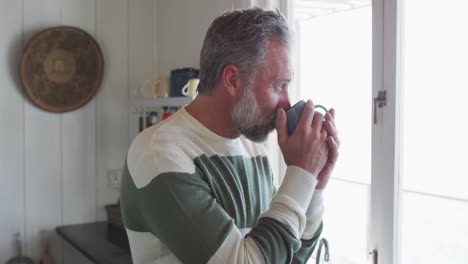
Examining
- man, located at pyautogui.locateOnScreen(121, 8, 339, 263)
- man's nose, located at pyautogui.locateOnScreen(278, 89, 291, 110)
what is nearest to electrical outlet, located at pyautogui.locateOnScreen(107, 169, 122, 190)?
man, located at pyautogui.locateOnScreen(121, 8, 339, 263)

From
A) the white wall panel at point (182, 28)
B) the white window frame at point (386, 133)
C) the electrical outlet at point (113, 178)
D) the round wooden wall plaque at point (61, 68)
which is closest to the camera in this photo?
the white window frame at point (386, 133)

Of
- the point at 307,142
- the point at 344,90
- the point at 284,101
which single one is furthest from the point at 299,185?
the point at 344,90

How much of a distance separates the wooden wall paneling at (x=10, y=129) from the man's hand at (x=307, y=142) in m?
1.74

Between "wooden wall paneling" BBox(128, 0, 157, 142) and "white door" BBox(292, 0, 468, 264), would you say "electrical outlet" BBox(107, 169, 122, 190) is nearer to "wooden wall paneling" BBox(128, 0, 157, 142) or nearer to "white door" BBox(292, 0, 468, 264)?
"wooden wall paneling" BBox(128, 0, 157, 142)

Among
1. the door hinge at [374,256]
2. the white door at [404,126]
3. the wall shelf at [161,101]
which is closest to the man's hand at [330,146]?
the white door at [404,126]

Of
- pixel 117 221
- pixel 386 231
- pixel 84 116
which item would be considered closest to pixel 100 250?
pixel 117 221

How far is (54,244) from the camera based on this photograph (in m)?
2.39

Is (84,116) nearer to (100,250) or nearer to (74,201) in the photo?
(74,201)

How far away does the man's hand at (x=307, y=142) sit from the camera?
2.88 feet

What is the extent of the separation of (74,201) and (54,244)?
Result: 0.22 meters

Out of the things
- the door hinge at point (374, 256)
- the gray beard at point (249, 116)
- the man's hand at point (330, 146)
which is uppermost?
the gray beard at point (249, 116)

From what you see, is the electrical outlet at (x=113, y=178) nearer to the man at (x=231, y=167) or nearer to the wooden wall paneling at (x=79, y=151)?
the wooden wall paneling at (x=79, y=151)

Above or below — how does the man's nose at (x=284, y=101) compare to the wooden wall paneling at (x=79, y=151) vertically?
above

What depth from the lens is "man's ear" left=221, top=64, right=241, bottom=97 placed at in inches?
36.4
